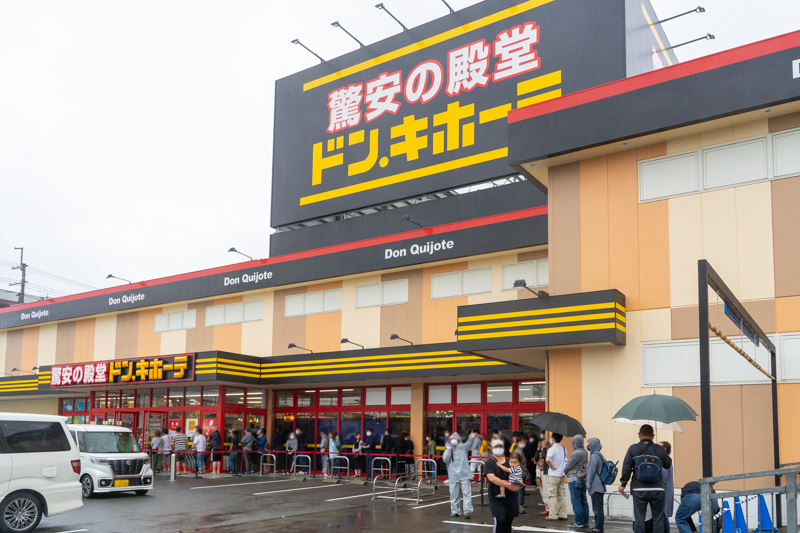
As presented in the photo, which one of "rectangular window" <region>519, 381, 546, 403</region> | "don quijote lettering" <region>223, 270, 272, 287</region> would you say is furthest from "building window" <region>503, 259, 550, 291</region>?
"don quijote lettering" <region>223, 270, 272, 287</region>

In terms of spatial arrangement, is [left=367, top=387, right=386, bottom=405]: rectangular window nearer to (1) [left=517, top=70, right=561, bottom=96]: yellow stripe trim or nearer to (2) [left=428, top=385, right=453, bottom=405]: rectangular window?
(2) [left=428, top=385, right=453, bottom=405]: rectangular window

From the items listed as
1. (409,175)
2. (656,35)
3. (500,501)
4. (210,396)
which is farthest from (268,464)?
(656,35)

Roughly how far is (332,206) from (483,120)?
280 inches

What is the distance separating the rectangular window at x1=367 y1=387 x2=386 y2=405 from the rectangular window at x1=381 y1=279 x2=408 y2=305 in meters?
2.96

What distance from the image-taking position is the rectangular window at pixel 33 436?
39.3 feet

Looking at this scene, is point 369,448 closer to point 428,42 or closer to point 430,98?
point 430,98

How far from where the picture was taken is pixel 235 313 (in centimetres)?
2802

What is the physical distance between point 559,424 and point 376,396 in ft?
37.8

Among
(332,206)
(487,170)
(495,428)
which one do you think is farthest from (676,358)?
(332,206)

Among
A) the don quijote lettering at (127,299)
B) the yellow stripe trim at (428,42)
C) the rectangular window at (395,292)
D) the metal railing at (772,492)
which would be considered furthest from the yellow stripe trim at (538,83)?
the metal railing at (772,492)

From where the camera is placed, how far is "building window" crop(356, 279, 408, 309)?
77.6 ft

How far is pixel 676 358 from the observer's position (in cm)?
1387

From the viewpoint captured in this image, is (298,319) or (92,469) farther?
(298,319)

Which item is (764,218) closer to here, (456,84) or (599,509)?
(599,509)
